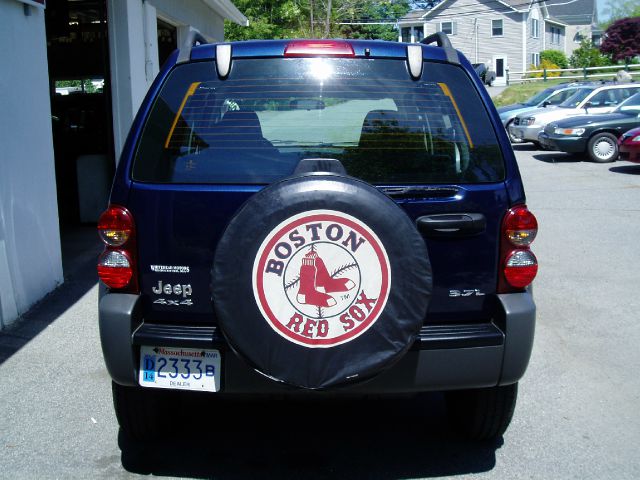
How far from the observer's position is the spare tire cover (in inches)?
118

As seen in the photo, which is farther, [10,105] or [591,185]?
[591,185]

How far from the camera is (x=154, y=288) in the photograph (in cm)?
339

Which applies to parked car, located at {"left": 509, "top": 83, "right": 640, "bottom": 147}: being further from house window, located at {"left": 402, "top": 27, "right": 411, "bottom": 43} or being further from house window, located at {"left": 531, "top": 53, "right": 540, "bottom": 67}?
house window, located at {"left": 402, "top": 27, "right": 411, "bottom": 43}

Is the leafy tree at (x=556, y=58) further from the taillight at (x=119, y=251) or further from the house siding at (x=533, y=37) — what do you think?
the taillight at (x=119, y=251)

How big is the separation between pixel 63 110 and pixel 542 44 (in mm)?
54579

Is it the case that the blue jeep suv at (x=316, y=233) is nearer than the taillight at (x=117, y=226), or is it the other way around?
the blue jeep suv at (x=316, y=233)

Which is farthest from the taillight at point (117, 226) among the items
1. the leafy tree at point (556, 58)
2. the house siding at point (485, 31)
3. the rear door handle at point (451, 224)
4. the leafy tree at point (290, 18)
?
the leafy tree at point (556, 58)

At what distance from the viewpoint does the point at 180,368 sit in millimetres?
3354

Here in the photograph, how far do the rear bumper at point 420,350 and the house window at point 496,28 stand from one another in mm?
56531

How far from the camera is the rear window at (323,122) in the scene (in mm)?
3445

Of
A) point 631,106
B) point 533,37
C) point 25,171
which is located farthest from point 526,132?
point 533,37

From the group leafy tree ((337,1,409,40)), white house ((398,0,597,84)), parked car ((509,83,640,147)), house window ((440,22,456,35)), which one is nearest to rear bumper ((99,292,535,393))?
parked car ((509,83,640,147))

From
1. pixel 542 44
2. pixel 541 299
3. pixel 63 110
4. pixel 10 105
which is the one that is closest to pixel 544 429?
pixel 541 299

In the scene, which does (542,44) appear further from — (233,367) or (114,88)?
(233,367)
